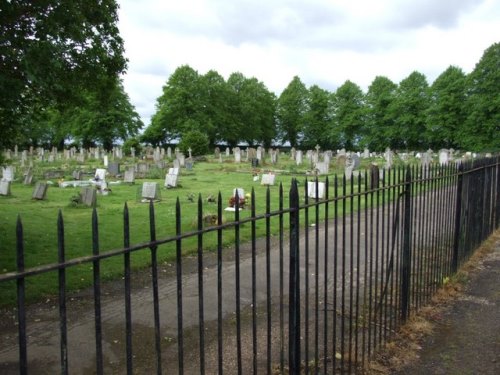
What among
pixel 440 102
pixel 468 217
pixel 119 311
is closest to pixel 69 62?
pixel 119 311

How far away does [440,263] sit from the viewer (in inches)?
264

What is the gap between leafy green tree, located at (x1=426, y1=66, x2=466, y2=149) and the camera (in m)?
51.7

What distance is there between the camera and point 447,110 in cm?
5297

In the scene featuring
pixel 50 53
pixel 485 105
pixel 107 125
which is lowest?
pixel 50 53

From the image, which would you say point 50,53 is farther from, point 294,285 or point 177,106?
point 177,106

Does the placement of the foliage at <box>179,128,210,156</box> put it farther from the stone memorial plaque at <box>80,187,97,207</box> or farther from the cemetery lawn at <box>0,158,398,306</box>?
the stone memorial plaque at <box>80,187,97,207</box>

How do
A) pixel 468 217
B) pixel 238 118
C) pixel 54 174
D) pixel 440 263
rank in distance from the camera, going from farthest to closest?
pixel 238 118, pixel 54 174, pixel 468 217, pixel 440 263

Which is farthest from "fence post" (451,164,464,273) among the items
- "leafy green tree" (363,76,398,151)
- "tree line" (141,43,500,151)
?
"leafy green tree" (363,76,398,151)

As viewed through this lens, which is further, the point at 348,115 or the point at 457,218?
the point at 348,115

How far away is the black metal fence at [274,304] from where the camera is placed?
314 cm

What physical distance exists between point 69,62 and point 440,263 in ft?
24.2

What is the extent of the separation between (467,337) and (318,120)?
7245 cm

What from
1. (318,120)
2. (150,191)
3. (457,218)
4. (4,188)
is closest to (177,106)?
(318,120)

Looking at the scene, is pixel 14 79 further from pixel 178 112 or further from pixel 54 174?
pixel 178 112
